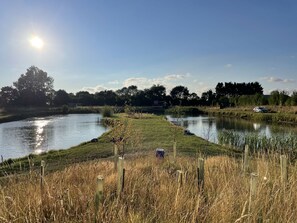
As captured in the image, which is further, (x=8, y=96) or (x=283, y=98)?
(x=8, y=96)

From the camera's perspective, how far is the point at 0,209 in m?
3.29

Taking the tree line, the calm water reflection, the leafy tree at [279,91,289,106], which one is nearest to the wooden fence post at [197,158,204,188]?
the calm water reflection

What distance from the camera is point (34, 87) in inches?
2968

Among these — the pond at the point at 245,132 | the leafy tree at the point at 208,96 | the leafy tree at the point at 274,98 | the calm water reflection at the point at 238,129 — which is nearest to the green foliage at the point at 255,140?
the pond at the point at 245,132

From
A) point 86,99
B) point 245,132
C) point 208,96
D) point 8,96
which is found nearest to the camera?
point 245,132

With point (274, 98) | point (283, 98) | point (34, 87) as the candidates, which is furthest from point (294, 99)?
point (34, 87)

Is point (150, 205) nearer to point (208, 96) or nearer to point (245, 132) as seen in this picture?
point (245, 132)

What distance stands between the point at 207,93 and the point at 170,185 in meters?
77.3

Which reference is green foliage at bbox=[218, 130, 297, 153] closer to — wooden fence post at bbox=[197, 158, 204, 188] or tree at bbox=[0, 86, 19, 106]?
wooden fence post at bbox=[197, 158, 204, 188]

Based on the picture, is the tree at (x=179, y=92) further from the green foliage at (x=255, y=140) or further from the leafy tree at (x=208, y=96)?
the green foliage at (x=255, y=140)

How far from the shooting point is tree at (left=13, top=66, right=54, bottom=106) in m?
73.1

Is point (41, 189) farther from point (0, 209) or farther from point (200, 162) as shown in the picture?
point (200, 162)

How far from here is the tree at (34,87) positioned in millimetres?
73062

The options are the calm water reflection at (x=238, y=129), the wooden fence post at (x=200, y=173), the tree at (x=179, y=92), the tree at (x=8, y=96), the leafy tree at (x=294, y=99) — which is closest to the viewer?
the wooden fence post at (x=200, y=173)
